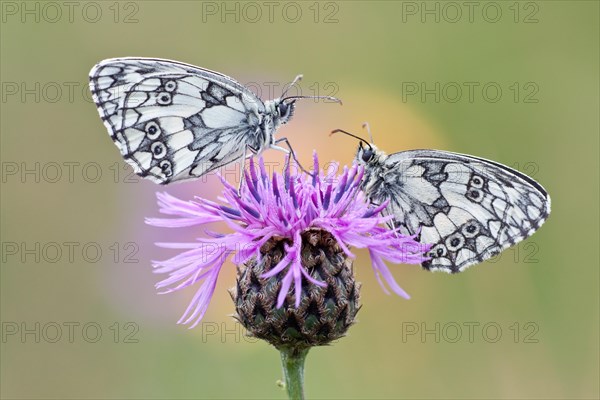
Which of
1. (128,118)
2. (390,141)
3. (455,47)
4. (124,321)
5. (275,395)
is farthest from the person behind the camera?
(455,47)

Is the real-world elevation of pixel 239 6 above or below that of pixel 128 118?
above

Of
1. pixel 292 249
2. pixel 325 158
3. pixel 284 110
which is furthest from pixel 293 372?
pixel 325 158

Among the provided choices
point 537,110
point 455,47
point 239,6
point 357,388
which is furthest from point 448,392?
point 239,6

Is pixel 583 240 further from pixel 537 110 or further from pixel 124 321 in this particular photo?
pixel 124 321

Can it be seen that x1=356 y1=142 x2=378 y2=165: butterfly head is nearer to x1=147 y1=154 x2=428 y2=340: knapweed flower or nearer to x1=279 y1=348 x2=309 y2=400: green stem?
x1=147 y1=154 x2=428 y2=340: knapweed flower

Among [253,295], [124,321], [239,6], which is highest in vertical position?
[239,6]

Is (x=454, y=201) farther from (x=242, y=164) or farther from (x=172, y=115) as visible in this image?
(x=172, y=115)
